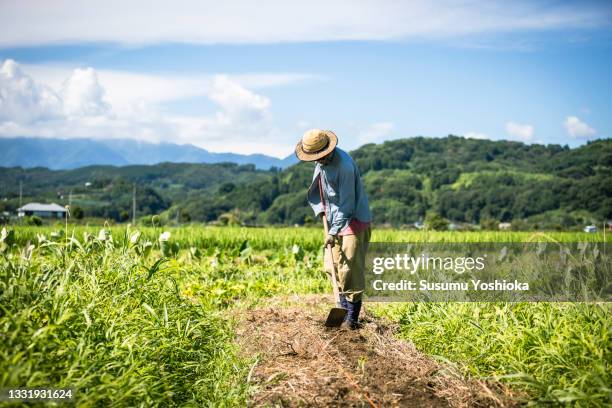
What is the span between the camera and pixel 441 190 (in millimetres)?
118875

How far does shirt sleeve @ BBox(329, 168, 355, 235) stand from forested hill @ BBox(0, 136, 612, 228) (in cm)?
8327

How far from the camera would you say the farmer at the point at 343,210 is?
5.81m

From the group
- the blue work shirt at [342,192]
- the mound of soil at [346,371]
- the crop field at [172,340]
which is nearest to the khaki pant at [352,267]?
the blue work shirt at [342,192]

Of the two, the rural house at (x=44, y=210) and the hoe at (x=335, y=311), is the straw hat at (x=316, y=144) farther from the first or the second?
the rural house at (x=44, y=210)

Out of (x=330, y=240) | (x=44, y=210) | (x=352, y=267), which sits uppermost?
(x=330, y=240)

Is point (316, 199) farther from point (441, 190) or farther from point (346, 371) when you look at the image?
point (441, 190)

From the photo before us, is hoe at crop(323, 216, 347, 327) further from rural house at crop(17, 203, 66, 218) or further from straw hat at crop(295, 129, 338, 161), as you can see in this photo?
rural house at crop(17, 203, 66, 218)

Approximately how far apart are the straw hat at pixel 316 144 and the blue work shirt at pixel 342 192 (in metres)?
0.16

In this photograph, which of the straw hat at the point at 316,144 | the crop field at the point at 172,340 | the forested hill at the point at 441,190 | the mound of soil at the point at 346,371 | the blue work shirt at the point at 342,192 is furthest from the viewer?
the forested hill at the point at 441,190

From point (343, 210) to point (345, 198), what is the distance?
12 centimetres

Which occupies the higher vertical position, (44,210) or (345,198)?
(345,198)

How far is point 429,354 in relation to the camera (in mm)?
5059

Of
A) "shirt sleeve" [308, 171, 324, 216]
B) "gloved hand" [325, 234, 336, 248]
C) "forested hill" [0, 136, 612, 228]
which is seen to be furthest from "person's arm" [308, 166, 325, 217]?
"forested hill" [0, 136, 612, 228]

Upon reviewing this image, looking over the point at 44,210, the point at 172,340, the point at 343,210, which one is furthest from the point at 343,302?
the point at 44,210
